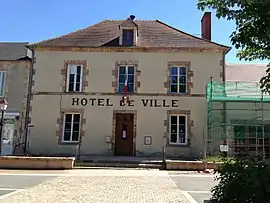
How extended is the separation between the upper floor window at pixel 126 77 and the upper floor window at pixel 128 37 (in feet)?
4.60

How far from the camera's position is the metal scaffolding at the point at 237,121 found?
17.8 metres

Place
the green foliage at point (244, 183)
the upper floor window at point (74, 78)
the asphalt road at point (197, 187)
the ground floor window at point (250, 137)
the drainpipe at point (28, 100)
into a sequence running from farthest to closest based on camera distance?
1. the upper floor window at point (74, 78)
2. the drainpipe at point (28, 100)
3. the ground floor window at point (250, 137)
4. the asphalt road at point (197, 187)
5. the green foliage at point (244, 183)

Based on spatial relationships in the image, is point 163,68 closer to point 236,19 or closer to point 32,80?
point 32,80

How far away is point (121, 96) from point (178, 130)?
11.6 feet

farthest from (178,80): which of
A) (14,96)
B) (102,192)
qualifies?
(102,192)

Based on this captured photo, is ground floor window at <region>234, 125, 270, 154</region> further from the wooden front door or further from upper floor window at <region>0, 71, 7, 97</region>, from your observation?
upper floor window at <region>0, 71, 7, 97</region>

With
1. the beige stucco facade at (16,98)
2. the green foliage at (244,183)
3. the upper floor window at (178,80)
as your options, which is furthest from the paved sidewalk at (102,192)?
the beige stucco facade at (16,98)

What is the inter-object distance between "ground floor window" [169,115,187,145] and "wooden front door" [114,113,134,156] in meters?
2.14

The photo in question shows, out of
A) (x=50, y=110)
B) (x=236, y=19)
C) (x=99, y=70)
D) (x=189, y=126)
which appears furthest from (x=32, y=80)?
(x=236, y=19)

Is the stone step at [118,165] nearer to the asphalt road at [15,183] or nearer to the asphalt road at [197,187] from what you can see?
the asphalt road at [197,187]

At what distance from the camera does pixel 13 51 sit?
20875 mm

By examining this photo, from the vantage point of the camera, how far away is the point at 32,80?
747 inches

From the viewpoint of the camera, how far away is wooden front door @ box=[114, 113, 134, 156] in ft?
60.2

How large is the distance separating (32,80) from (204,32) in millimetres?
11057
